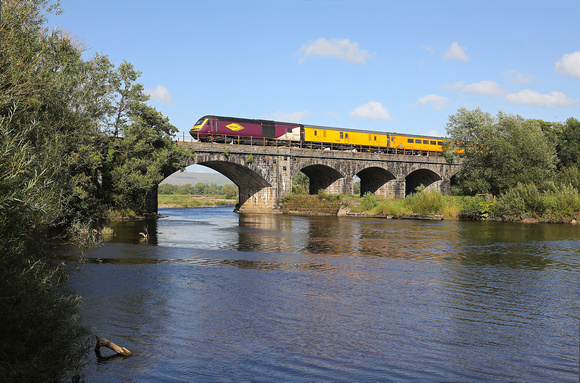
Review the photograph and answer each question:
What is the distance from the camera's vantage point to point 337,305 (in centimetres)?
1229

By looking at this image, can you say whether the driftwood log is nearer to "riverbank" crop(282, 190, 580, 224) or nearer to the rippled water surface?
the rippled water surface

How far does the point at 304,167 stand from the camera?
172 ft

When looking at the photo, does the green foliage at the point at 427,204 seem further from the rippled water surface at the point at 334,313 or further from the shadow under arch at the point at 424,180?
the rippled water surface at the point at 334,313

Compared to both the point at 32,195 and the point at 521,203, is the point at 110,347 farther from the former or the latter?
the point at 521,203

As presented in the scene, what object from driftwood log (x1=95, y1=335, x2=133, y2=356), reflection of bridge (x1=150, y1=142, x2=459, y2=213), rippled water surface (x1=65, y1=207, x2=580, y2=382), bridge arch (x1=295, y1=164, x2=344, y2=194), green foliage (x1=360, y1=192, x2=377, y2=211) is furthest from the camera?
bridge arch (x1=295, y1=164, x2=344, y2=194)

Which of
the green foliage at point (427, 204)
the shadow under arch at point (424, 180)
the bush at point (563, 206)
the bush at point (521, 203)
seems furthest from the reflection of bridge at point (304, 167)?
the bush at point (563, 206)

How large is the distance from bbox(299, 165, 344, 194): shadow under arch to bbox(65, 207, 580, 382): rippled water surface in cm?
3352

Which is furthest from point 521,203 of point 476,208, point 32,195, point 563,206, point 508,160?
point 32,195

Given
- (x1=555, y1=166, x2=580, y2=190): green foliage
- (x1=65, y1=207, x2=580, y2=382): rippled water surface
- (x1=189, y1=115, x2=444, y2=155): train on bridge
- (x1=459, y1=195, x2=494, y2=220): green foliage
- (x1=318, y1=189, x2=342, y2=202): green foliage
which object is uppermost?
(x1=189, y1=115, x2=444, y2=155): train on bridge

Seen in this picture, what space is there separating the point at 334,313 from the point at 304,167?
1619 inches

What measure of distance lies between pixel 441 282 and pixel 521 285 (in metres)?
2.30

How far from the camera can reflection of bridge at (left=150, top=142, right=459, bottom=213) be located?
47812 millimetres

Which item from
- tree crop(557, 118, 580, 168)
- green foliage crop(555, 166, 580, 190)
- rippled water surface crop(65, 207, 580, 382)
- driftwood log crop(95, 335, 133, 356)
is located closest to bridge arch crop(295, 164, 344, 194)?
green foliage crop(555, 166, 580, 190)

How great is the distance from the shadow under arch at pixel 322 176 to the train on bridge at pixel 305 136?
2594mm
